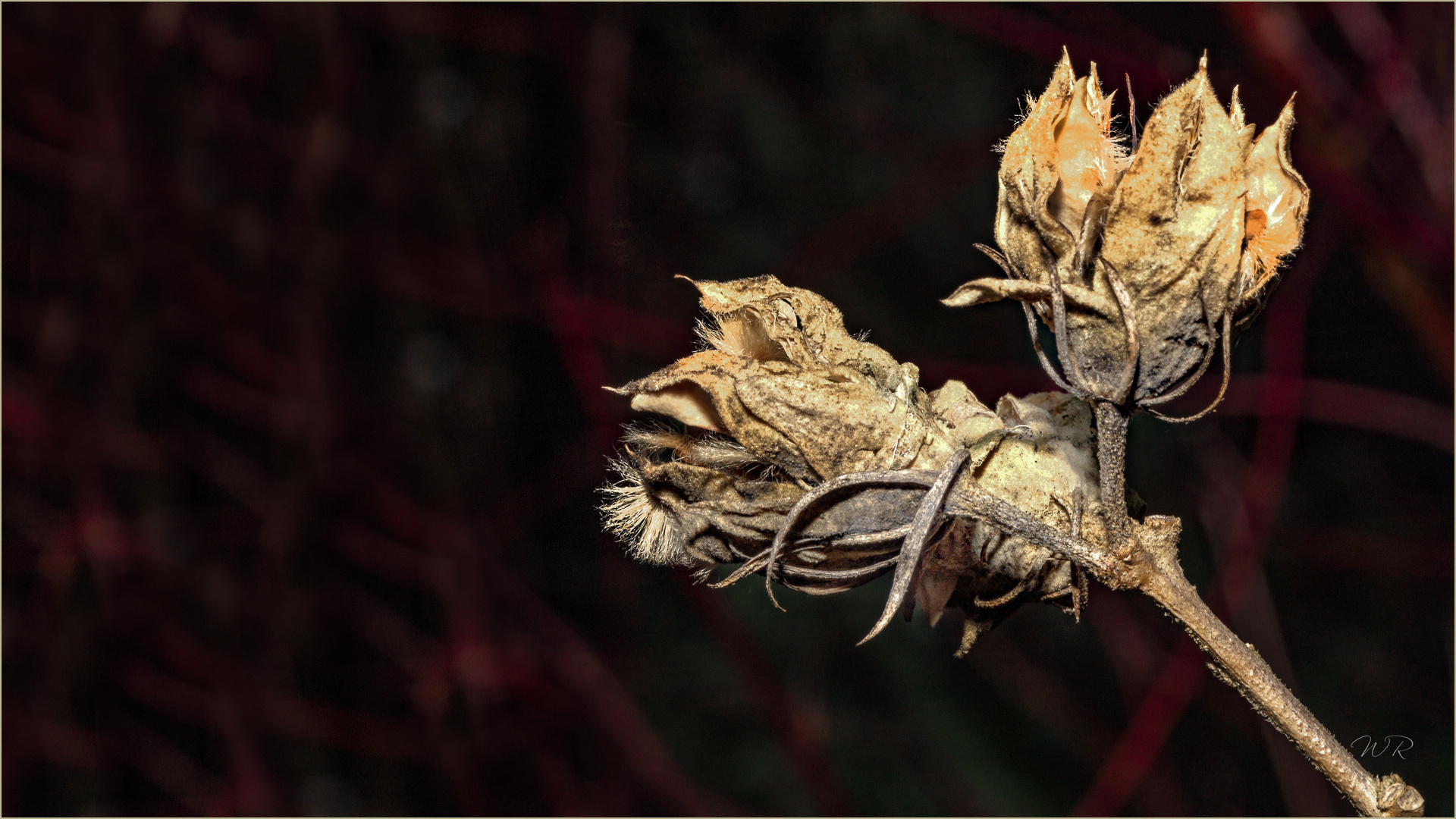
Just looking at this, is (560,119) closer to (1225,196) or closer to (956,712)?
(956,712)

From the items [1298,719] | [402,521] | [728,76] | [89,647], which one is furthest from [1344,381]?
[89,647]

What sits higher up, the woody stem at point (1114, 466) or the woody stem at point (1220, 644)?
the woody stem at point (1114, 466)

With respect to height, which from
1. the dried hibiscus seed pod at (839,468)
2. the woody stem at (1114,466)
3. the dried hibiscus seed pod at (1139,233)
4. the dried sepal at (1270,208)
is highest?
the dried sepal at (1270,208)

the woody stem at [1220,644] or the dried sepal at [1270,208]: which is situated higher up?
the dried sepal at [1270,208]

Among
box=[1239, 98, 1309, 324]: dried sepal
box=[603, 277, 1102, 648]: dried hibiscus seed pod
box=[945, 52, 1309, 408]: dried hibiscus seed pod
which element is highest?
box=[1239, 98, 1309, 324]: dried sepal

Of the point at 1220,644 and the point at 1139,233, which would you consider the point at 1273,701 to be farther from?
the point at 1139,233

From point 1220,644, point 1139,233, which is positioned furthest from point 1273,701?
point 1139,233
